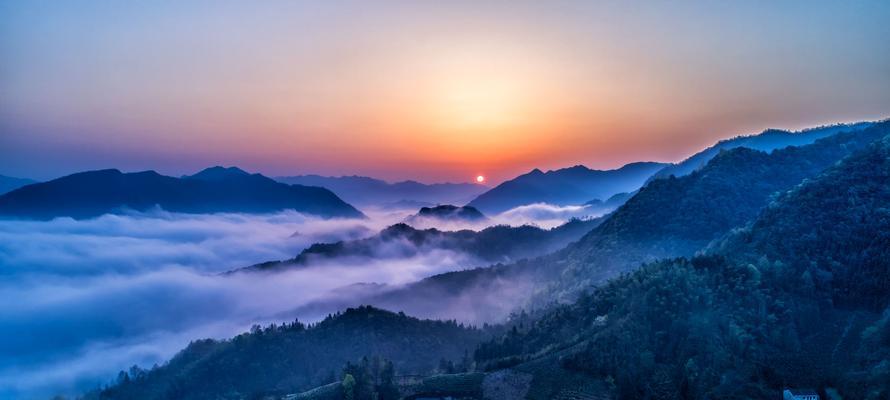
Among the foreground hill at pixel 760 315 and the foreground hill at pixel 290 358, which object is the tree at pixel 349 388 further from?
the foreground hill at pixel 290 358

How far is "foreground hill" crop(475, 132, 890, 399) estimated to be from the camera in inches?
3829

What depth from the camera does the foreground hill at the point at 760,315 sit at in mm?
97250

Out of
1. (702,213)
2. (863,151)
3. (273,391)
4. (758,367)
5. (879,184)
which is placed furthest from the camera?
(702,213)

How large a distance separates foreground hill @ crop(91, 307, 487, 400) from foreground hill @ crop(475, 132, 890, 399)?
4351cm

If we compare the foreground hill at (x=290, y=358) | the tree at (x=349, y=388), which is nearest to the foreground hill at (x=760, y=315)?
the tree at (x=349, y=388)

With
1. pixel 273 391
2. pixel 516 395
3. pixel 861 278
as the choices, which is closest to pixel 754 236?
pixel 861 278

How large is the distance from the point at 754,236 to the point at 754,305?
32167 millimetres

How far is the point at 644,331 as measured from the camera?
112688 mm

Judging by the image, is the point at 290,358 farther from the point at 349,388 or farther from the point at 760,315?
the point at 760,315

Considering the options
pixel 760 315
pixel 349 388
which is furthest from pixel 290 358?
pixel 760 315

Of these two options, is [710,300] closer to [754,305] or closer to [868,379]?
[754,305]

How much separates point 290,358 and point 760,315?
460 feet

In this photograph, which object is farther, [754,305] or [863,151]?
[863,151]

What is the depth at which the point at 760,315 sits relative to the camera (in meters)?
111
